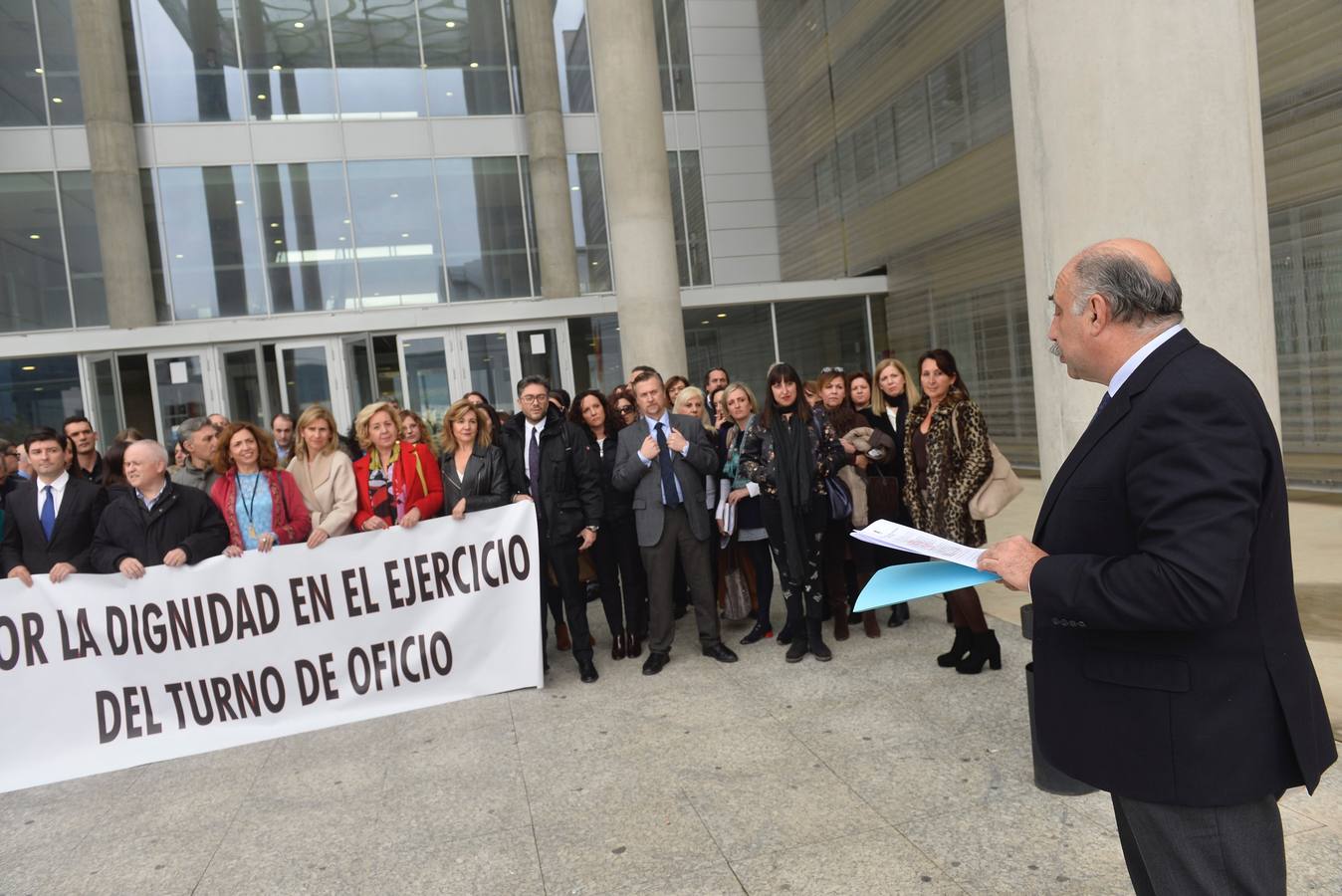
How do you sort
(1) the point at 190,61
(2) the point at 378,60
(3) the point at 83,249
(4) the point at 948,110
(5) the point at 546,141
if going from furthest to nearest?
(5) the point at 546,141 < (2) the point at 378,60 < (1) the point at 190,61 < (3) the point at 83,249 < (4) the point at 948,110

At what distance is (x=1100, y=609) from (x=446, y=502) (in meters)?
5.06

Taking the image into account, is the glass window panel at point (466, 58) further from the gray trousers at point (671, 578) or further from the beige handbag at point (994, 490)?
the beige handbag at point (994, 490)

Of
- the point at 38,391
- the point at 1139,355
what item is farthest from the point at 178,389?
the point at 1139,355

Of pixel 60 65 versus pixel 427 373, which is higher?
pixel 60 65

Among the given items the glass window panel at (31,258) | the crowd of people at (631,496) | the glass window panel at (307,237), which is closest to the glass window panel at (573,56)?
the glass window panel at (307,237)

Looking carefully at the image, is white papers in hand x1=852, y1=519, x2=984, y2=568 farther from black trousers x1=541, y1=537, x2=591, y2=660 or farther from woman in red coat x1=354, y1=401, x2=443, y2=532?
woman in red coat x1=354, y1=401, x2=443, y2=532

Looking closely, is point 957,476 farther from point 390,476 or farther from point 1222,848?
point 390,476

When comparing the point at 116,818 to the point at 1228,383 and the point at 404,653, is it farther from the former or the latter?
the point at 1228,383

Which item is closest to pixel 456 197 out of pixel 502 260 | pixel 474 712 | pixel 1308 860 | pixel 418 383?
pixel 502 260

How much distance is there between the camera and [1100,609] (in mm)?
1645

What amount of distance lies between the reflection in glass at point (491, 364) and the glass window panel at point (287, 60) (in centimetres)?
577

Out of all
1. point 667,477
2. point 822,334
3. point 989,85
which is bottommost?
point 667,477

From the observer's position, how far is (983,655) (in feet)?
17.1

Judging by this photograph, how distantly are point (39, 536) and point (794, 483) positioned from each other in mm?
4744
